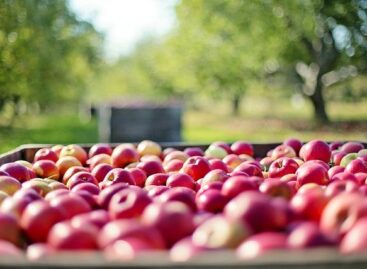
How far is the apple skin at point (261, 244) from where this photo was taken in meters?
1.68

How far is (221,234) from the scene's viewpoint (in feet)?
5.92

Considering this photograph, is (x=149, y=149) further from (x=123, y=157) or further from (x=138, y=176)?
(x=138, y=176)

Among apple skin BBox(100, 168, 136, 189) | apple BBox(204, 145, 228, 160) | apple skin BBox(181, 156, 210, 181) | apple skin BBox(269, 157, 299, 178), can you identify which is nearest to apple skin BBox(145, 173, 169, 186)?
apple skin BBox(100, 168, 136, 189)

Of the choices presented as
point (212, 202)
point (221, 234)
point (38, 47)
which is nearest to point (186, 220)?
point (221, 234)

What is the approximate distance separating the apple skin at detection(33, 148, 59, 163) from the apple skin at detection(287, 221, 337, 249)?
2672 mm

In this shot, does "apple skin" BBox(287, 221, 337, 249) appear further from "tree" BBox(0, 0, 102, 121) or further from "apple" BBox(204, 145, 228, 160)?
"tree" BBox(0, 0, 102, 121)

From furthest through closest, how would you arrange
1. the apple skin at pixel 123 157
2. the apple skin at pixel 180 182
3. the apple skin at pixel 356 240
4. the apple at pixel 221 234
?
the apple skin at pixel 123 157 < the apple skin at pixel 180 182 < the apple at pixel 221 234 < the apple skin at pixel 356 240

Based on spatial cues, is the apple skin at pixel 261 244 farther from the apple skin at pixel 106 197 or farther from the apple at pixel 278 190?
the apple skin at pixel 106 197

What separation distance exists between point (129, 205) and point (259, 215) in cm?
50

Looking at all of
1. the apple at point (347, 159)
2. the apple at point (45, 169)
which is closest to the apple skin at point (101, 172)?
the apple at point (45, 169)

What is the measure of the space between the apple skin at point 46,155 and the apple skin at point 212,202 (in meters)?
2.03

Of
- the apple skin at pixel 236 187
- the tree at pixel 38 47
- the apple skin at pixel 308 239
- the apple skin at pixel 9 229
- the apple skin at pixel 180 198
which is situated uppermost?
the tree at pixel 38 47

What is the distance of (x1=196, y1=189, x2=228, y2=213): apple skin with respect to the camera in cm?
229

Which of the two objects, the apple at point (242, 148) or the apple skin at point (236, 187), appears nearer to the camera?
the apple skin at point (236, 187)
